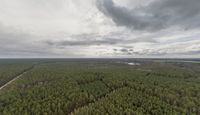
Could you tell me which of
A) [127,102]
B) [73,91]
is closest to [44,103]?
[73,91]

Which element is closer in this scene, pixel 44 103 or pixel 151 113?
pixel 151 113

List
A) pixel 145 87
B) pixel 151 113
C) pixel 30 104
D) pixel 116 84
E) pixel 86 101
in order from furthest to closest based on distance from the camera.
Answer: pixel 116 84
pixel 145 87
pixel 86 101
pixel 30 104
pixel 151 113

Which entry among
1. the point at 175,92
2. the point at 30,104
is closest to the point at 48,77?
the point at 30,104

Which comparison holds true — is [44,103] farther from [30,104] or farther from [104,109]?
[104,109]

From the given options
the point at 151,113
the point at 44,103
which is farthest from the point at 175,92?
the point at 44,103

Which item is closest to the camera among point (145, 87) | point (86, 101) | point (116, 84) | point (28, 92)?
point (86, 101)

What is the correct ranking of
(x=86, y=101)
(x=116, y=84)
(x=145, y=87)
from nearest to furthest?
(x=86, y=101) < (x=145, y=87) < (x=116, y=84)

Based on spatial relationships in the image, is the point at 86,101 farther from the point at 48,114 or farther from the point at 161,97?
the point at 161,97

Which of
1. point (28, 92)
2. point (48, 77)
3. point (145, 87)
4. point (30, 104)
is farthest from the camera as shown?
point (48, 77)

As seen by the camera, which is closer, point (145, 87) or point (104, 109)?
point (104, 109)
